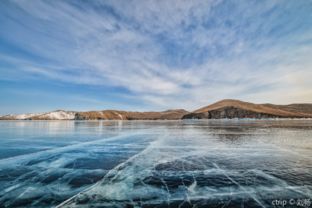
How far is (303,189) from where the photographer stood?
4512 mm

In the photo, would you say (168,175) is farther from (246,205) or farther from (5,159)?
(5,159)

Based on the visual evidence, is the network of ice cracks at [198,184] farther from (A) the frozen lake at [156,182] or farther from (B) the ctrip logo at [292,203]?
(B) the ctrip logo at [292,203]

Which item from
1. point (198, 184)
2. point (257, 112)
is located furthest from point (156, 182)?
point (257, 112)

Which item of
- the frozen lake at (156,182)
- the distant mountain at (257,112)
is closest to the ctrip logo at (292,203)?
the frozen lake at (156,182)

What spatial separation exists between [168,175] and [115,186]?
1.85 meters

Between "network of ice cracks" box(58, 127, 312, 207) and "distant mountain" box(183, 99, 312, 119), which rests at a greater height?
"distant mountain" box(183, 99, 312, 119)

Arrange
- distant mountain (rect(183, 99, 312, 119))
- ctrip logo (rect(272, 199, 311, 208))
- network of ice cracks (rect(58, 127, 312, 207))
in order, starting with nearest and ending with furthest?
ctrip logo (rect(272, 199, 311, 208)), network of ice cracks (rect(58, 127, 312, 207)), distant mountain (rect(183, 99, 312, 119))

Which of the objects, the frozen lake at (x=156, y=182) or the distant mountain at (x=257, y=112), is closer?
the frozen lake at (x=156, y=182)

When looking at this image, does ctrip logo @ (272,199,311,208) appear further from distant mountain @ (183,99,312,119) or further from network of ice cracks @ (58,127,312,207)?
distant mountain @ (183,99,312,119)

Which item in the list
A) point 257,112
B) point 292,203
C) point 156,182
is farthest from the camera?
point 257,112

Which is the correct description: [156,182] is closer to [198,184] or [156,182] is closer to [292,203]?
[198,184]

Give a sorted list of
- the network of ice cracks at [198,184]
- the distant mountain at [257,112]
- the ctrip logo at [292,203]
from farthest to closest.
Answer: the distant mountain at [257,112] < the network of ice cracks at [198,184] < the ctrip logo at [292,203]

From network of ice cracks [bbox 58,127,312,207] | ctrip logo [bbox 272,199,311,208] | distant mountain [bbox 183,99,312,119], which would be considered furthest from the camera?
distant mountain [bbox 183,99,312,119]

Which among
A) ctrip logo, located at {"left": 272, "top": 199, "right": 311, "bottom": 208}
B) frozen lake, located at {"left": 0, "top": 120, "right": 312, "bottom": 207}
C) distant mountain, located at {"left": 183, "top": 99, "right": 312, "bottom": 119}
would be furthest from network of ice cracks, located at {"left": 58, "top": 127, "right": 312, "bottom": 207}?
distant mountain, located at {"left": 183, "top": 99, "right": 312, "bottom": 119}
